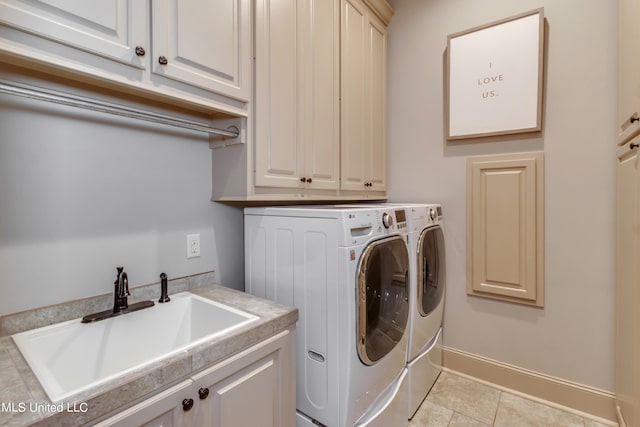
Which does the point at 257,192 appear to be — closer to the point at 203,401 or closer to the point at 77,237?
the point at 77,237

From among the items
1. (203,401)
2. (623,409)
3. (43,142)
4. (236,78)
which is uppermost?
(236,78)

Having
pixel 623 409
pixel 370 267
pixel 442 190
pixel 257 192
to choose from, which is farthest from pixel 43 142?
pixel 623 409

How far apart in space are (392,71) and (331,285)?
6.58 ft

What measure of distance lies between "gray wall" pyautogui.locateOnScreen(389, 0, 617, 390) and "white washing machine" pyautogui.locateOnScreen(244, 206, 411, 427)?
0.88 meters

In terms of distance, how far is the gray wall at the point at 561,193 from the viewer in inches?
71.9

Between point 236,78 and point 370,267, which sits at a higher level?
point 236,78

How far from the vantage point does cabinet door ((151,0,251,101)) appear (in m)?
1.12

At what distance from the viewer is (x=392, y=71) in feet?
8.37

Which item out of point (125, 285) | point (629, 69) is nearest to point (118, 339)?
point (125, 285)

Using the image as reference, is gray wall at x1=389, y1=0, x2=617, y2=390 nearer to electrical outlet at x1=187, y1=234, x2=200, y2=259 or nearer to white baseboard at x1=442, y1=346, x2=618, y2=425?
white baseboard at x1=442, y1=346, x2=618, y2=425

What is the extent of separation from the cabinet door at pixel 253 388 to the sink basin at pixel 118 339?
11 centimetres

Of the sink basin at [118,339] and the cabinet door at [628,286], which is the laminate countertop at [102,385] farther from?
the cabinet door at [628,286]

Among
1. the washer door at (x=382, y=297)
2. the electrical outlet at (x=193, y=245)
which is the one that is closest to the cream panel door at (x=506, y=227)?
the washer door at (x=382, y=297)

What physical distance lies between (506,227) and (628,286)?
69 cm
